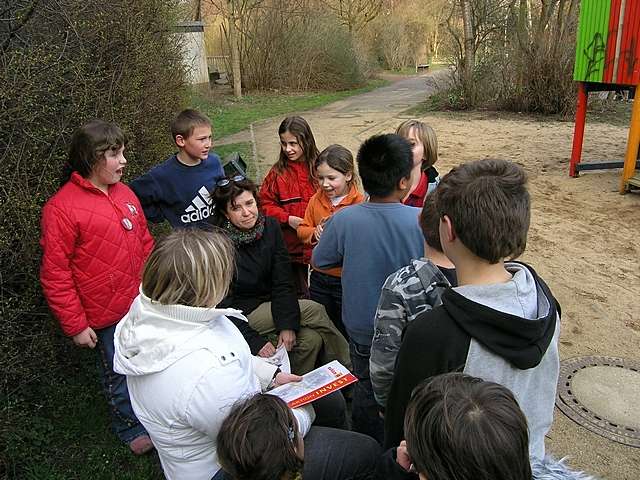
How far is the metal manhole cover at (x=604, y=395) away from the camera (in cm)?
297

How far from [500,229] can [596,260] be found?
4.27 metres

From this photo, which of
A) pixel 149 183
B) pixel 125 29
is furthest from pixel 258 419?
pixel 125 29

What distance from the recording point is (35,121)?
2.89 meters

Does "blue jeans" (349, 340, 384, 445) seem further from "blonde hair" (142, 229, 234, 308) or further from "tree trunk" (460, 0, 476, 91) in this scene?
"tree trunk" (460, 0, 476, 91)

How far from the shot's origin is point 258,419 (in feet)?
5.16

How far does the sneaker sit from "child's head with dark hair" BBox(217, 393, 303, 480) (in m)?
1.51

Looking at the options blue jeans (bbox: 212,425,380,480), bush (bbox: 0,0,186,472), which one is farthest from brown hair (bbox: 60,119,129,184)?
blue jeans (bbox: 212,425,380,480)

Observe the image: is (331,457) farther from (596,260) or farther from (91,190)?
(596,260)

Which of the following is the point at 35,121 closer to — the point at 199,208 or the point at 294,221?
the point at 199,208

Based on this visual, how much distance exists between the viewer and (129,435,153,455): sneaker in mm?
2836

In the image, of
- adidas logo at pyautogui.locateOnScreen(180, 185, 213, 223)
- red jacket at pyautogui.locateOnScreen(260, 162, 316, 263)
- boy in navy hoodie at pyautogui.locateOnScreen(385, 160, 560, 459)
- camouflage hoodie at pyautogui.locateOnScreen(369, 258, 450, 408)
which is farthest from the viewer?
red jacket at pyautogui.locateOnScreen(260, 162, 316, 263)

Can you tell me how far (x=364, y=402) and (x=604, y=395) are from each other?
1669 millimetres

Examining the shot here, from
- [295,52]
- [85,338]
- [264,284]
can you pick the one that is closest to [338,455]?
[264,284]

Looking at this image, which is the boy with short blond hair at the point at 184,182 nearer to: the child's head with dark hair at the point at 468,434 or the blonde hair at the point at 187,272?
the blonde hair at the point at 187,272
